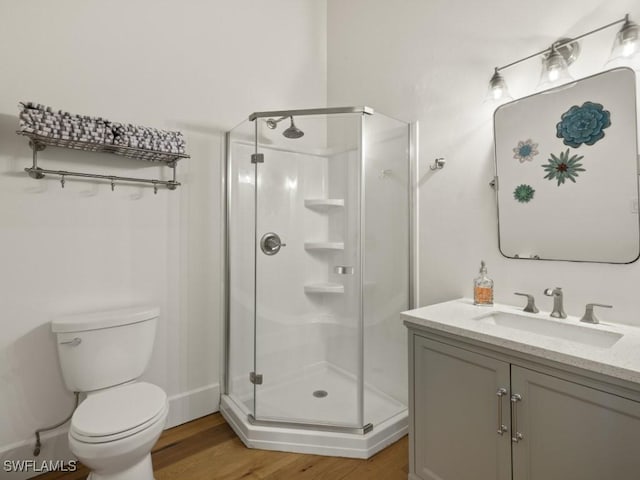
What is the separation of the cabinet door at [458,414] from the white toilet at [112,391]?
1.16m

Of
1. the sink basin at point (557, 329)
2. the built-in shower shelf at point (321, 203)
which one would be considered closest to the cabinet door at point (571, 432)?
the sink basin at point (557, 329)

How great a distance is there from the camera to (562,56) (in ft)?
4.72

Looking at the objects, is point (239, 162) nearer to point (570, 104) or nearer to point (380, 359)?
point (380, 359)

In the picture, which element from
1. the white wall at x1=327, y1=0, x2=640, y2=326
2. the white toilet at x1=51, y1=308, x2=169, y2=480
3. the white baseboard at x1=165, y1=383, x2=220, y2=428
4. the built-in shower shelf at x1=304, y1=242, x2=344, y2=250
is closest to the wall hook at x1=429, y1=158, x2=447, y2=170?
the white wall at x1=327, y1=0, x2=640, y2=326

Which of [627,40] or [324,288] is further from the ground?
[627,40]

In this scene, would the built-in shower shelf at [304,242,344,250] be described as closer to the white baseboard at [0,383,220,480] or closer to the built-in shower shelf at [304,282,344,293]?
the built-in shower shelf at [304,282,344,293]

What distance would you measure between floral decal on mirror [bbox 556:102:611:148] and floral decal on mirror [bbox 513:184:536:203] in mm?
239

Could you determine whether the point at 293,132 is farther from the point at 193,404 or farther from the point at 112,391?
the point at 193,404

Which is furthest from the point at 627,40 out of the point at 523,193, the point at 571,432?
the point at 571,432

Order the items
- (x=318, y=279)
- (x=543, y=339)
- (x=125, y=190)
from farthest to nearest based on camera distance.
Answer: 1. (x=318, y=279)
2. (x=125, y=190)
3. (x=543, y=339)

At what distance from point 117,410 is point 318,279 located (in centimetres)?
137

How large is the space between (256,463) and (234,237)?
1.34 metres

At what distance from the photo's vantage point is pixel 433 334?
1.44 metres

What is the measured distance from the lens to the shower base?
5.88ft
